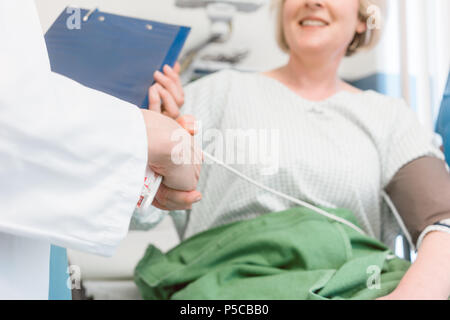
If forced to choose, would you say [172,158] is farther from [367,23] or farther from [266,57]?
[266,57]

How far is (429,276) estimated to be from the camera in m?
0.67

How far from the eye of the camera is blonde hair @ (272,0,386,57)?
0.88 meters

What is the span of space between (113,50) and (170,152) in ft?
0.78

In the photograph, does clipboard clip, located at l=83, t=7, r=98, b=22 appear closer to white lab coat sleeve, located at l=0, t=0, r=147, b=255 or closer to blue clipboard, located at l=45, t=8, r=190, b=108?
blue clipboard, located at l=45, t=8, r=190, b=108

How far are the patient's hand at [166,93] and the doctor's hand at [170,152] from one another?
7.3 inches

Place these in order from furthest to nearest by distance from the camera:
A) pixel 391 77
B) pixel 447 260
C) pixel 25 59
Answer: pixel 391 77, pixel 447 260, pixel 25 59

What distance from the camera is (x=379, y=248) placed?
0.79 m

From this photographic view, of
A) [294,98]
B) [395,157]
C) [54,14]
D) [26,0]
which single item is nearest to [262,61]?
[294,98]

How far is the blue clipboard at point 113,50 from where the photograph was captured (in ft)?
1.84

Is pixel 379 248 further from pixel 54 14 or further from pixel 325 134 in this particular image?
pixel 54 14

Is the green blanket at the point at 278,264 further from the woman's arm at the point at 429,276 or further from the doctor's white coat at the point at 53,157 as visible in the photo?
the doctor's white coat at the point at 53,157

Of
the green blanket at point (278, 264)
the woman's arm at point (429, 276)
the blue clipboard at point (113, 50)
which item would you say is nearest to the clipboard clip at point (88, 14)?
the blue clipboard at point (113, 50)

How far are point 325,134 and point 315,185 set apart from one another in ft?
0.31

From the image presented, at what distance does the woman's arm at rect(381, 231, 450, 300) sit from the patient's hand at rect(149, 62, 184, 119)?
370 mm
